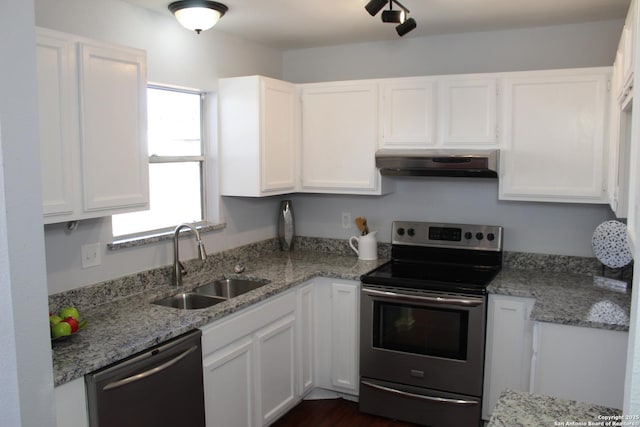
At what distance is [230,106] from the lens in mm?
3533

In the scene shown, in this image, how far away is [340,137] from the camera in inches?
148

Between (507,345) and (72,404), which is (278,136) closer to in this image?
(507,345)

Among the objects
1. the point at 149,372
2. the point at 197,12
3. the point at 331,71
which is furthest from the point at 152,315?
the point at 331,71

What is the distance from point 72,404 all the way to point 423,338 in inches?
77.7

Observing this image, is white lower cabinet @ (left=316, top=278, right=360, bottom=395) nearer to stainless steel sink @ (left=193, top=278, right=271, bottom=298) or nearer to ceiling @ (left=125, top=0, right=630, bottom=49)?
stainless steel sink @ (left=193, top=278, right=271, bottom=298)

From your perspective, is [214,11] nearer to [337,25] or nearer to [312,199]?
[337,25]

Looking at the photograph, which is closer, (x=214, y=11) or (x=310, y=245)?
(x=214, y=11)

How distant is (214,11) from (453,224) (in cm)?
203

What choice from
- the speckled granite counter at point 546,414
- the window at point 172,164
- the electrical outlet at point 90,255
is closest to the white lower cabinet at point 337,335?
the window at point 172,164

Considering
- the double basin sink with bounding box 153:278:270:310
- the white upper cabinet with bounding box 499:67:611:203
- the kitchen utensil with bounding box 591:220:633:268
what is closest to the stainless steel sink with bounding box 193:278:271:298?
the double basin sink with bounding box 153:278:270:310

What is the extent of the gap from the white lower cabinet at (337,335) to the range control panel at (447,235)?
0.65 metres

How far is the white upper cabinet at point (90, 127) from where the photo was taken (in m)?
2.12

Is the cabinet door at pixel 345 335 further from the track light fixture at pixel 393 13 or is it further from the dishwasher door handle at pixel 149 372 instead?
the track light fixture at pixel 393 13

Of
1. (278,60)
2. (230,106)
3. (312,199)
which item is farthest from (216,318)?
(278,60)
